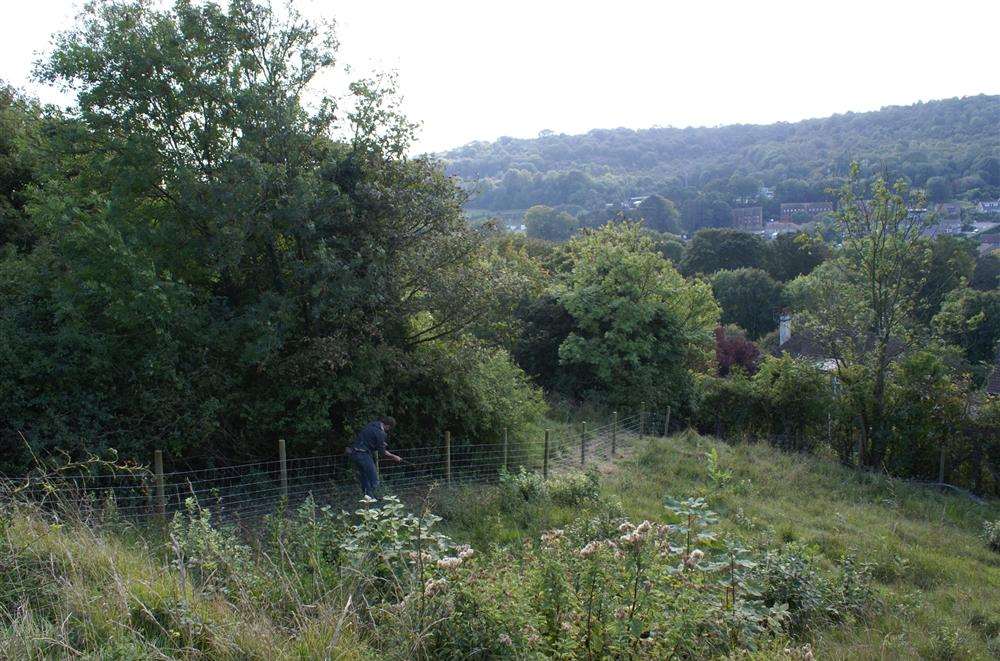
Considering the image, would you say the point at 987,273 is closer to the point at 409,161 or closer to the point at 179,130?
the point at 409,161

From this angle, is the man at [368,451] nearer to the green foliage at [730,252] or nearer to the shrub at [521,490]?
the shrub at [521,490]

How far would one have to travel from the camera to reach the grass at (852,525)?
6070 mm

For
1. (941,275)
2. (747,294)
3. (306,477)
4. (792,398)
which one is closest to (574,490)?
(306,477)

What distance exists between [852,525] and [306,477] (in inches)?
349

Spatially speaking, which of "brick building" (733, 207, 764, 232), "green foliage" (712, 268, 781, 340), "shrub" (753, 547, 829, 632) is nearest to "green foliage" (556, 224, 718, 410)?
"shrub" (753, 547, 829, 632)

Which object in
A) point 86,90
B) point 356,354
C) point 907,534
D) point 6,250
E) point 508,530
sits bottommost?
point 907,534

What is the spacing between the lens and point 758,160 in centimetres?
12950

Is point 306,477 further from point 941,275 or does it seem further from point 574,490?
point 941,275

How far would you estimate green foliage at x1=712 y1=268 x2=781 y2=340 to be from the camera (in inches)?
1946

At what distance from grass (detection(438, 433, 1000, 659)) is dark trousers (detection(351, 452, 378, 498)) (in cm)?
124

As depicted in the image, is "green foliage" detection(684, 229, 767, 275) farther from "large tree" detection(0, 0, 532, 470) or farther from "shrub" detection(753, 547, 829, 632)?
"shrub" detection(753, 547, 829, 632)

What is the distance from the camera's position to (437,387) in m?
12.8

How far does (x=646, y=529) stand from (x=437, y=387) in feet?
30.1

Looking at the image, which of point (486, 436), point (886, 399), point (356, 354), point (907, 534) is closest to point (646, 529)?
point (356, 354)
